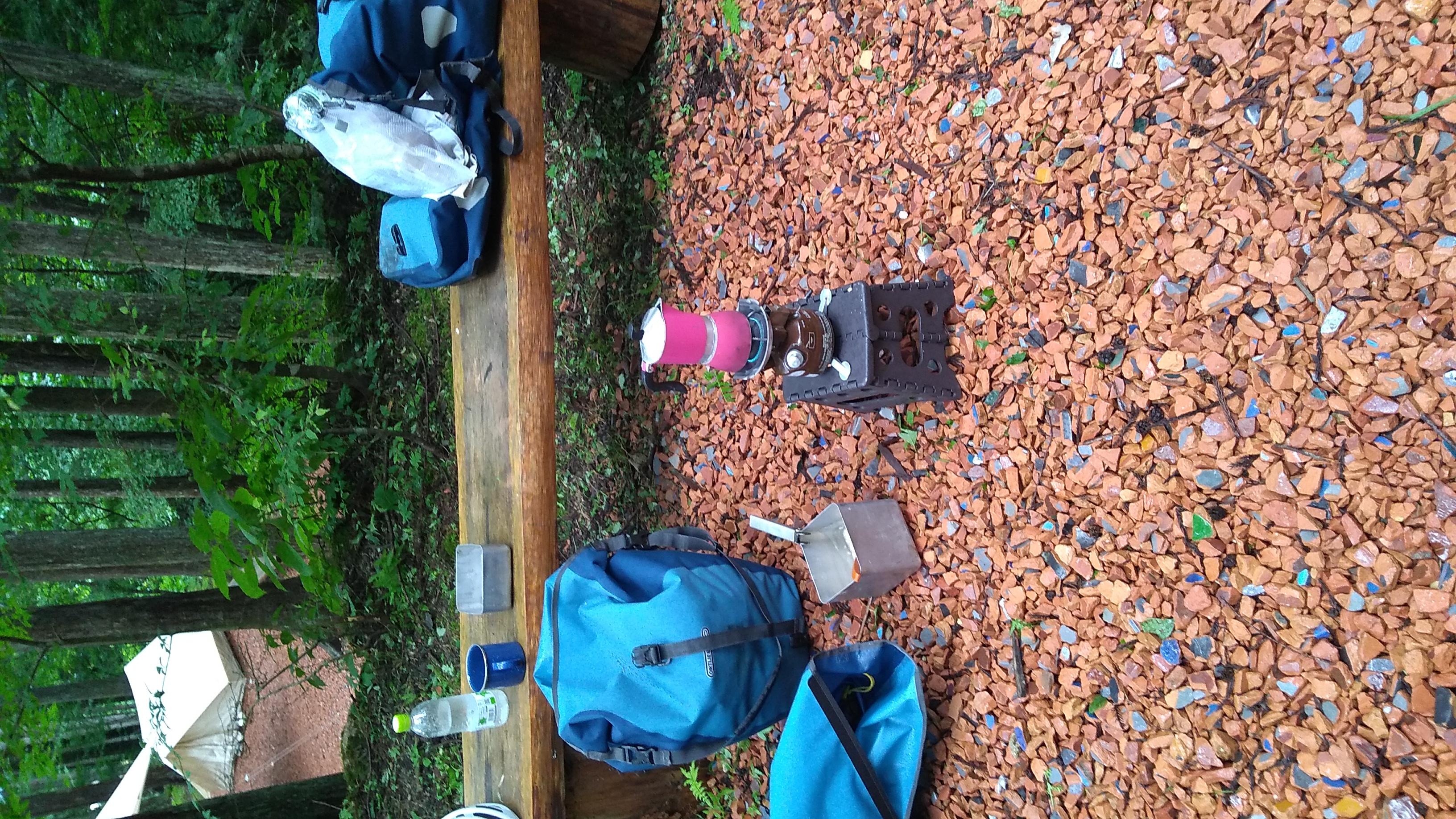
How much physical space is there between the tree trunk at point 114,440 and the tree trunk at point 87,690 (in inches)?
137

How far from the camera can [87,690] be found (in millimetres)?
6930

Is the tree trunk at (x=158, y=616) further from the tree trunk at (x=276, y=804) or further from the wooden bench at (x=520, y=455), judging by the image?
the wooden bench at (x=520, y=455)

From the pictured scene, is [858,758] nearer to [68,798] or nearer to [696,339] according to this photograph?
[696,339]

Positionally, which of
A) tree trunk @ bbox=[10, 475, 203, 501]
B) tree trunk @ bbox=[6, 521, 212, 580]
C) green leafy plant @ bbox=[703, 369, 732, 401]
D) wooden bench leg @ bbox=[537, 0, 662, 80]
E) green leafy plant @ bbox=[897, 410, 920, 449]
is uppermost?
wooden bench leg @ bbox=[537, 0, 662, 80]

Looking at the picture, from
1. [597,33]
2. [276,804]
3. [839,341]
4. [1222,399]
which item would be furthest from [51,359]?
[1222,399]

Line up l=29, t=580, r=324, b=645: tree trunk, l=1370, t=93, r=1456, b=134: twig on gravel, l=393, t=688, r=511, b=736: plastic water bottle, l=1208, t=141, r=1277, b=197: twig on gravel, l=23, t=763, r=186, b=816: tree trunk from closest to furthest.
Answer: l=1370, t=93, r=1456, b=134: twig on gravel, l=1208, t=141, r=1277, b=197: twig on gravel, l=393, t=688, r=511, b=736: plastic water bottle, l=29, t=580, r=324, b=645: tree trunk, l=23, t=763, r=186, b=816: tree trunk

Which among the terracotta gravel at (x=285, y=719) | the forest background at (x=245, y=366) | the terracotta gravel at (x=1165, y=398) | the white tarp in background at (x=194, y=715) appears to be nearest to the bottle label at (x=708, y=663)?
the terracotta gravel at (x=1165, y=398)

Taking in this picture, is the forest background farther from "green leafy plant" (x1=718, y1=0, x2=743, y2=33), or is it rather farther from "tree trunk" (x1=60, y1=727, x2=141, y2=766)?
"tree trunk" (x1=60, y1=727, x2=141, y2=766)

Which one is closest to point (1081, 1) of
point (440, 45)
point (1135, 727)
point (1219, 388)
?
point (1219, 388)

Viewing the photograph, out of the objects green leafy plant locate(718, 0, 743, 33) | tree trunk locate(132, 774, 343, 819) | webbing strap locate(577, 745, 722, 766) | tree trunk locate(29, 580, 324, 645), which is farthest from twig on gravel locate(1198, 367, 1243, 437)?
tree trunk locate(132, 774, 343, 819)

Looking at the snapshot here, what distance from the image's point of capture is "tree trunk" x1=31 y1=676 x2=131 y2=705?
659 cm

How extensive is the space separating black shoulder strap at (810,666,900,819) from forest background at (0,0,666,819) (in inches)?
61.0

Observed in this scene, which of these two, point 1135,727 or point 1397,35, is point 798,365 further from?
point 1397,35

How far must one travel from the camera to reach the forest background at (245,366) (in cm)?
341
